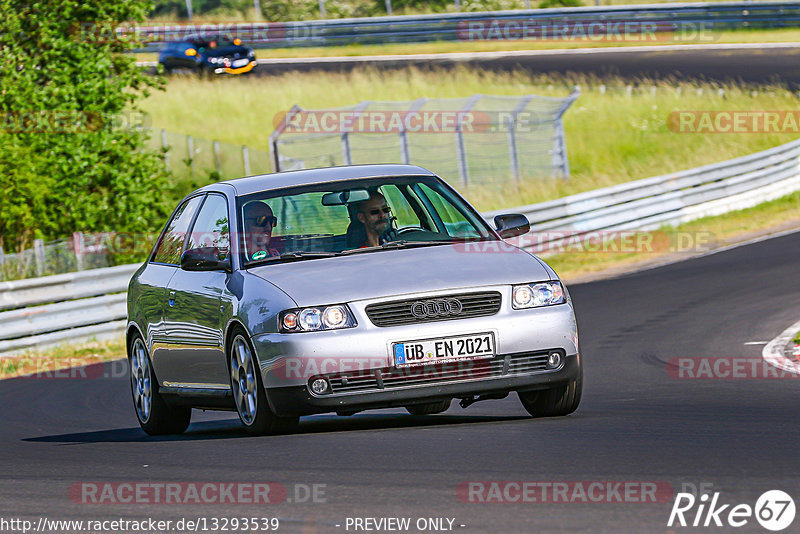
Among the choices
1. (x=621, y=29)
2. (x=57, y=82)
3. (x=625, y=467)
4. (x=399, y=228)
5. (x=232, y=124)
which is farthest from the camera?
(x=621, y=29)

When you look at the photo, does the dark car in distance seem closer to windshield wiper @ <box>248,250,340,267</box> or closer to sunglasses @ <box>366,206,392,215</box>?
sunglasses @ <box>366,206,392,215</box>

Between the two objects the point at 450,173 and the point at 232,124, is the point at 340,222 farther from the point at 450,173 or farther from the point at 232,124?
the point at 232,124

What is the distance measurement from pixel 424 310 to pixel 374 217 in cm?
124

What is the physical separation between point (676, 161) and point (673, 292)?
589 inches

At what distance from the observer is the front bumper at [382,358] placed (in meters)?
7.62

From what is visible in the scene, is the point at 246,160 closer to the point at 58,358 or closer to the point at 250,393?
the point at 58,358

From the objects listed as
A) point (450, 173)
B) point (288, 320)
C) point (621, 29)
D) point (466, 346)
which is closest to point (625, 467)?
point (466, 346)

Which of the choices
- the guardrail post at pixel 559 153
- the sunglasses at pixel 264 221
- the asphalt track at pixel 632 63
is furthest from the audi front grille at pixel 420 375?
the asphalt track at pixel 632 63

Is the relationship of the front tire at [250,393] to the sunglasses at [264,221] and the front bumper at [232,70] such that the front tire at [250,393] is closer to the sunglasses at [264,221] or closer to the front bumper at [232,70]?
the sunglasses at [264,221]

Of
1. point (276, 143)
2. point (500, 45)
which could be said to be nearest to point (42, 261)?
point (276, 143)

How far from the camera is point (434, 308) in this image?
7707mm

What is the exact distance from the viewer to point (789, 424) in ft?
24.9

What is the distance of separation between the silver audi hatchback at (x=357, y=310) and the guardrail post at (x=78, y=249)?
10.6 meters

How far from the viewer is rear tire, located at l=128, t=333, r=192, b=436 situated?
9578 mm
